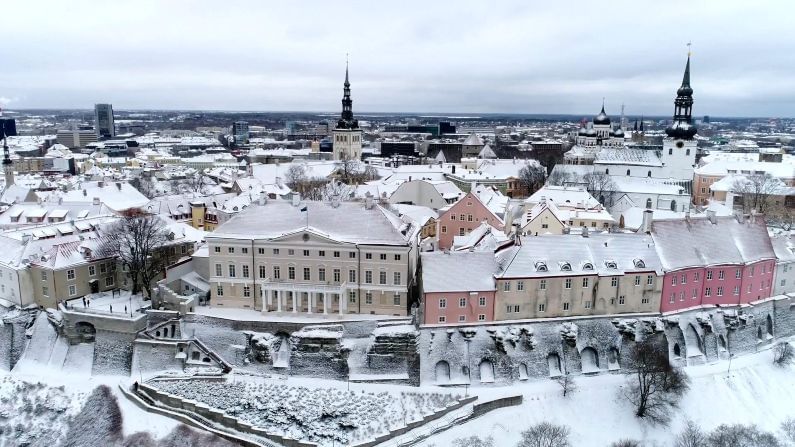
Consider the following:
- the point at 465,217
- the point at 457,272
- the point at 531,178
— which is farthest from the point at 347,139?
the point at 457,272

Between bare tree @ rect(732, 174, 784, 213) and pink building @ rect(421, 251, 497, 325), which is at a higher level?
bare tree @ rect(732, 174, 784, 213)

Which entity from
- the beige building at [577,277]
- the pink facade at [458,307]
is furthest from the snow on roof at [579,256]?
the pink facade at [458,307]

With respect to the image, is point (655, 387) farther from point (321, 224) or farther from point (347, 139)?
point (347, 139)

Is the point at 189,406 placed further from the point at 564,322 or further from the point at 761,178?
the point at 761,178

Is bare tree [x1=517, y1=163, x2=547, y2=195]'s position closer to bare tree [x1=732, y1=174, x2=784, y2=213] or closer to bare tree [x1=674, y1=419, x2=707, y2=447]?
bare tree [x1=732, y1=174, x2=784, y2=213]

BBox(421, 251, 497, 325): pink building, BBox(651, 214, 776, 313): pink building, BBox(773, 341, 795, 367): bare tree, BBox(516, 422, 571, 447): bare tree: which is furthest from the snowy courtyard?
BBox(773, 341, 795, 367): bare tree
